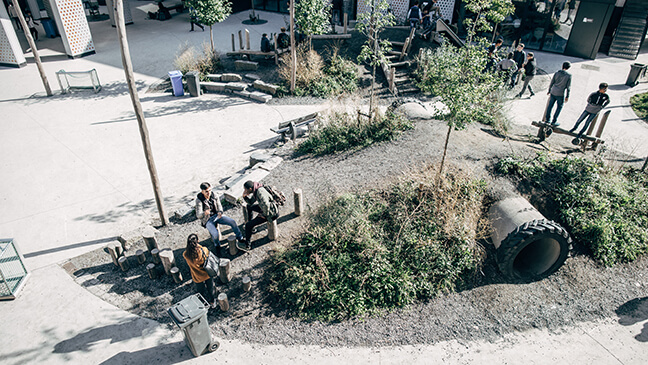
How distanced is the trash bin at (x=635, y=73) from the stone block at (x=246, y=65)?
1348 centimetres

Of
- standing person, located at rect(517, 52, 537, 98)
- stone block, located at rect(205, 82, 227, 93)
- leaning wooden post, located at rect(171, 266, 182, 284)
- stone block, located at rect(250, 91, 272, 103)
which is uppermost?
standing person, located at rect(517, 52, 537, 98)

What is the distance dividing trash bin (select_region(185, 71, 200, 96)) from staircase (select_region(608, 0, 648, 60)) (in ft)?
55.9

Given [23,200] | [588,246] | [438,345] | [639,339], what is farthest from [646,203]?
[23,200]

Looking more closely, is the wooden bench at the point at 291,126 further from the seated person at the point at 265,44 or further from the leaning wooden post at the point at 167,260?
the seated person at the point at 265,44

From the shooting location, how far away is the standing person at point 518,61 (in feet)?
42.9

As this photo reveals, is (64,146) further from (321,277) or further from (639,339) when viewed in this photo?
(639,339)

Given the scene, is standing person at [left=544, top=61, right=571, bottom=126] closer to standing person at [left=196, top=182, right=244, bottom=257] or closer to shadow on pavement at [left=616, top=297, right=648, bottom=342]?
shadow on pavement at [left=616, top=297, right=648, bottom=342]

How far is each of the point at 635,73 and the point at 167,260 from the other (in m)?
16.0

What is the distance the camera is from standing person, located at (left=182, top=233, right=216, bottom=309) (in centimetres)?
575

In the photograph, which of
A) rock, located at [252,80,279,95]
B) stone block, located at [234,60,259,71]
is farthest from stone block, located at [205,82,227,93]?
stone block, located at [234,60,259,71]

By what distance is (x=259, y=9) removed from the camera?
77.6 feet

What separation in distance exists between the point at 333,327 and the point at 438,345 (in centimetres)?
156

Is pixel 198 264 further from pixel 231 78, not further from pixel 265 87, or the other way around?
pixel 231 78

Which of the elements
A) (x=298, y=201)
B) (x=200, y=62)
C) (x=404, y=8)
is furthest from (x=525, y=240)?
(x=404, y=8)
